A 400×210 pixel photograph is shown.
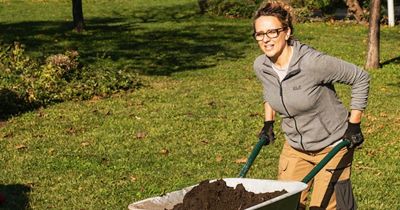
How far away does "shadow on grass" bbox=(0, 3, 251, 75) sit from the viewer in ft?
56.6

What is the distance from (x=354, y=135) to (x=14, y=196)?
3934 mm

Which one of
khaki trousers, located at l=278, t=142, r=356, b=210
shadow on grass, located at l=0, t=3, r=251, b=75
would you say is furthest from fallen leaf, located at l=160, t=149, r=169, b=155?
shadow on grass, located at l=0, t=3, r=251, b=75

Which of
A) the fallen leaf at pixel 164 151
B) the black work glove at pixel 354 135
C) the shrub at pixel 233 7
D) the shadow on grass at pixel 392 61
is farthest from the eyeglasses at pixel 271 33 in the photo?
the shrub at pixel 233 7

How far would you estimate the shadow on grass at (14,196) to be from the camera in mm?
6996

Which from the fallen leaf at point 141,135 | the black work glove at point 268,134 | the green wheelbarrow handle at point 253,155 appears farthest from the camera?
the fallen leaf at point 141,135

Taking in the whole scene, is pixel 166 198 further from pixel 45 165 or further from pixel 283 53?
pixel 45 165

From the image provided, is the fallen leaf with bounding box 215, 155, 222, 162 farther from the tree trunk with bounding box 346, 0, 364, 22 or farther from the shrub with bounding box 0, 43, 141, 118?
the tree trunk with bounding box 346, 0, 364, 22

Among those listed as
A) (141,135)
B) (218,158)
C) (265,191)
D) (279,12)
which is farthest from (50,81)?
(265,191)

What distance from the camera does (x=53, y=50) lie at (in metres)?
19.0

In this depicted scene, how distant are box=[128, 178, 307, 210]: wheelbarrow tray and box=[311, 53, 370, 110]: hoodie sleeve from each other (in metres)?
0.77

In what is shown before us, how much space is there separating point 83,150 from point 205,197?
5033mm

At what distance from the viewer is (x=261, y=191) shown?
4.64m

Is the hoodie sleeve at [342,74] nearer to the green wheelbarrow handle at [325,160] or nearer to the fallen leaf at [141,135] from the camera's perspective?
the green wheelbarrow handle at [325,160]

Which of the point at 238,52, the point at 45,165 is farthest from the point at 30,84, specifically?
the point at 238,52
